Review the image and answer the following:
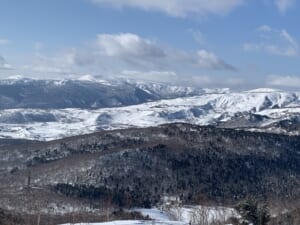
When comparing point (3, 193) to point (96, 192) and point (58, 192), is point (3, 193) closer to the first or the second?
point (58, 192)

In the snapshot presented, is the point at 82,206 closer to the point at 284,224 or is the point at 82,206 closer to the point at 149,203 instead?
the point at 149,203

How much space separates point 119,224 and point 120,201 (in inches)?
5796

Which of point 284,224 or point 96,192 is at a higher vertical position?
point 284,224

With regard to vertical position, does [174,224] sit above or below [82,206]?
above

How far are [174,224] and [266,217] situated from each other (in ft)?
22.2

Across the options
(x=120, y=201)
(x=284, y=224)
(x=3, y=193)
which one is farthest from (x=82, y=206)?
(x=284, y=224)

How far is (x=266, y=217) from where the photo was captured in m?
39.9

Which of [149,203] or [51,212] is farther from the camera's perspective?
[149,203]

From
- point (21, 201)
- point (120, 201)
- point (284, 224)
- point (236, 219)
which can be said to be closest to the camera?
point (236, 219)

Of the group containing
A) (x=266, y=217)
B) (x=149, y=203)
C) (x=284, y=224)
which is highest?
(x=266, y=217)

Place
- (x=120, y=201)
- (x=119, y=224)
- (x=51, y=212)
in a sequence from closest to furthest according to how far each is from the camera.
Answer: (x=119, y=224) < (x=51, y=212) < (x=120, y=201)

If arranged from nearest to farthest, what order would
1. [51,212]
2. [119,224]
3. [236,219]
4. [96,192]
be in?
[119,224]
[236,219]
[51,212]
[96,192]

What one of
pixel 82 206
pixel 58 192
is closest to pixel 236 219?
pixel 82 206

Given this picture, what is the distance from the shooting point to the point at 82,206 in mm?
A: 174875
